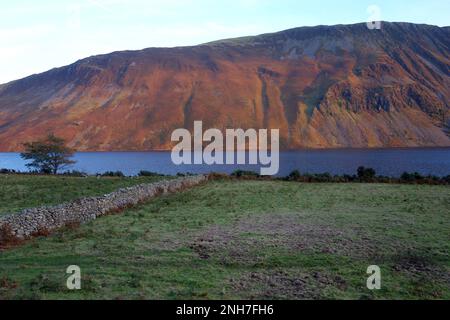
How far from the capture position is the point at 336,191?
33969mm

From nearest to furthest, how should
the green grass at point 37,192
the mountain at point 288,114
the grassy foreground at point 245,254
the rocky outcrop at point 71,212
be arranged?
the grassy foreground at point 245,254, the rocky outcrop at point 71,212, the green grass at point 37,192, the mountain at point 288,114

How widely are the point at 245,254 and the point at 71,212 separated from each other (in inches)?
406

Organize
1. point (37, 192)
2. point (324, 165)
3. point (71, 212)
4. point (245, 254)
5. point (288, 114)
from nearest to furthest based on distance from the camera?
point (245, 254) → point (71, 212) → point (37, 192) → point (324, 165) → point (288, 114)

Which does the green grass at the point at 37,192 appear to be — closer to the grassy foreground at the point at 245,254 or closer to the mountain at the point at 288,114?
the grassy foreground at the point at 245,254

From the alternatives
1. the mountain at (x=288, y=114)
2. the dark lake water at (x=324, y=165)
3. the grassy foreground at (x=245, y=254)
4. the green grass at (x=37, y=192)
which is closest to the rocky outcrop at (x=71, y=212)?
the grassy foreground at (x=245, y=254)

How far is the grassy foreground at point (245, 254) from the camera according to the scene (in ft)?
37.1

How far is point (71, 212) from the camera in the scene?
21672 mm

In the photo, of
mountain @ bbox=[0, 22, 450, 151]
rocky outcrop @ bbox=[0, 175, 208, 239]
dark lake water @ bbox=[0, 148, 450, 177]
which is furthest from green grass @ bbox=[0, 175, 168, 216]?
mountain @ bbox=[0, 22, 450, 151]

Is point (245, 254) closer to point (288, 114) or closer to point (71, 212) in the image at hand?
point (71, 212)

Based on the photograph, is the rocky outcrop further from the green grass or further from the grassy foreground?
the green grass

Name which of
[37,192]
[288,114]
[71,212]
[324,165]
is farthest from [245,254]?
[288,114]

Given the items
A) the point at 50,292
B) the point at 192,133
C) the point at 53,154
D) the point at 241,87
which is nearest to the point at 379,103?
the point at 241,87

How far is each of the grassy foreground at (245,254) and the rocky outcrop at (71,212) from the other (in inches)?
46.1

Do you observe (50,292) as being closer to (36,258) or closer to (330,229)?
(36,258)
